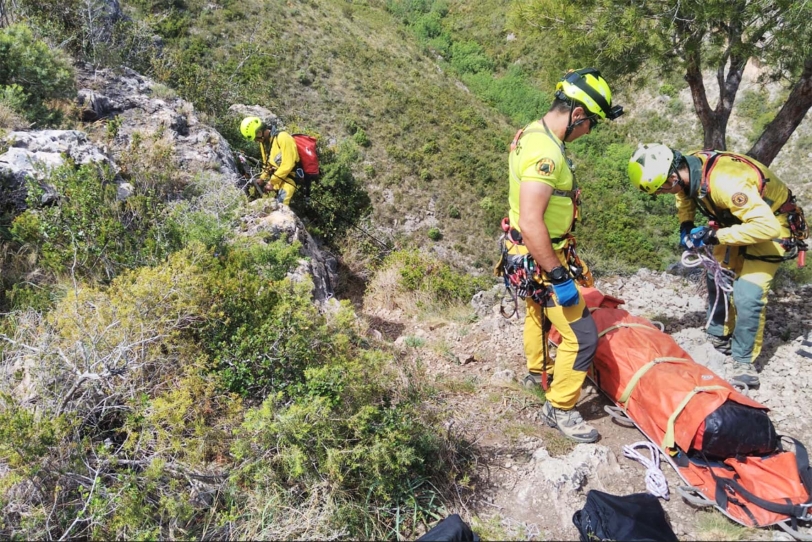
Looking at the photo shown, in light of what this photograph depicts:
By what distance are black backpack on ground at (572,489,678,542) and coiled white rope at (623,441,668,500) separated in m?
0.23

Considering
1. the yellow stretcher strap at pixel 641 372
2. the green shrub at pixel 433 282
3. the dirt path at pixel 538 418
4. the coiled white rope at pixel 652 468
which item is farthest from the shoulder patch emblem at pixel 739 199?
the green shrub at pixel 433 282

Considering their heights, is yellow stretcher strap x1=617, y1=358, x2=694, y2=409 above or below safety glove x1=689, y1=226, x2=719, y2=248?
below

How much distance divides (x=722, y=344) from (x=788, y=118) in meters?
3.43

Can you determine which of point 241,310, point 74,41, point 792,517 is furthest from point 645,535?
point 74,41

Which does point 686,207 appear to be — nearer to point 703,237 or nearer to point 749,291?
point 703,237

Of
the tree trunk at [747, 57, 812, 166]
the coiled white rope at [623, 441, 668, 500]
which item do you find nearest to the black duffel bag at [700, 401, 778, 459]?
the coiled white rope at [623, 441, 668, 500]

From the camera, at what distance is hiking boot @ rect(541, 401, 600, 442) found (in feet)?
11.6

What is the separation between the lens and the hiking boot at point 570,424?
11.6 ft

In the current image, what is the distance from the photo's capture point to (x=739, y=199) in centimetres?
370

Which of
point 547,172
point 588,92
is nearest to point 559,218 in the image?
point 547,172

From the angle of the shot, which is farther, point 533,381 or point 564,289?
point 533,381

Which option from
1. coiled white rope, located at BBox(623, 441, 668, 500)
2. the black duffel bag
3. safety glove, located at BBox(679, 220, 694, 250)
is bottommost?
coiled white rope, located at BBox(623, 441, 668, 500)

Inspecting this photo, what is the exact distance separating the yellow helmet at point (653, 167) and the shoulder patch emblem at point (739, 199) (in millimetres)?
505

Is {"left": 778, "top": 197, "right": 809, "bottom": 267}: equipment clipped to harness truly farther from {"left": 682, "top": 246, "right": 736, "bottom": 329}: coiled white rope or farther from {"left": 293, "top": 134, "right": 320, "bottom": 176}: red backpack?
{"left": 293, "top": 134, "right": 320, "bottom": 176}: red backpack
